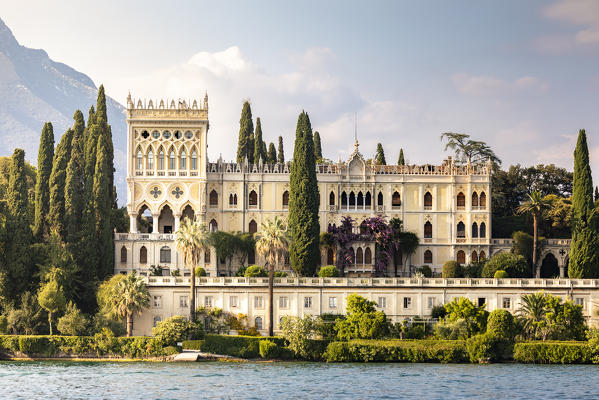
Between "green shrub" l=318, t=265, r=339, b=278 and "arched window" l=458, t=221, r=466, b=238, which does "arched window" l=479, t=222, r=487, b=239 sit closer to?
"arched window" l=458, t=221, r=466, b=238

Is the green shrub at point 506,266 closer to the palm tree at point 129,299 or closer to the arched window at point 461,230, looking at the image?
the arched window at point 461,230

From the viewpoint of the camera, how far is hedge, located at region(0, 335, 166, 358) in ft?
208

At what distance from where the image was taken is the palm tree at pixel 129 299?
65.3 meters

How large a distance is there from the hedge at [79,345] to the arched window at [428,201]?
99.0 feet

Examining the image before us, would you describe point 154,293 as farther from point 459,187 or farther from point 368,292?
point 459,187

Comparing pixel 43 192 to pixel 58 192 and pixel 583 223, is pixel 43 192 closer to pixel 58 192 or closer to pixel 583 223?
pixel 58 192

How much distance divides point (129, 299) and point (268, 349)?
10.2 m

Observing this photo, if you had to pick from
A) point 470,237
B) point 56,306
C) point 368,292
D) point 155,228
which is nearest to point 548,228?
point 470,237

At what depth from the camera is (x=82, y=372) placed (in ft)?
187

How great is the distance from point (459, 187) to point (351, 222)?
10278 millimetres

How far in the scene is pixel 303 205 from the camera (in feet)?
246

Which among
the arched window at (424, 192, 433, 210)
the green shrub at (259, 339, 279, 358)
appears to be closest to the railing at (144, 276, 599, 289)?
the green shrub at (259, 339, 279, 358)

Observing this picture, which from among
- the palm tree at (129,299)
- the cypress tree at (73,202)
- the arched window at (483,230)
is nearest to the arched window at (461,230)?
the arched window at (483,230)

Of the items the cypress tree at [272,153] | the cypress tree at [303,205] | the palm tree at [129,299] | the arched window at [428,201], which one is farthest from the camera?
the cypress tree at [272,153]
